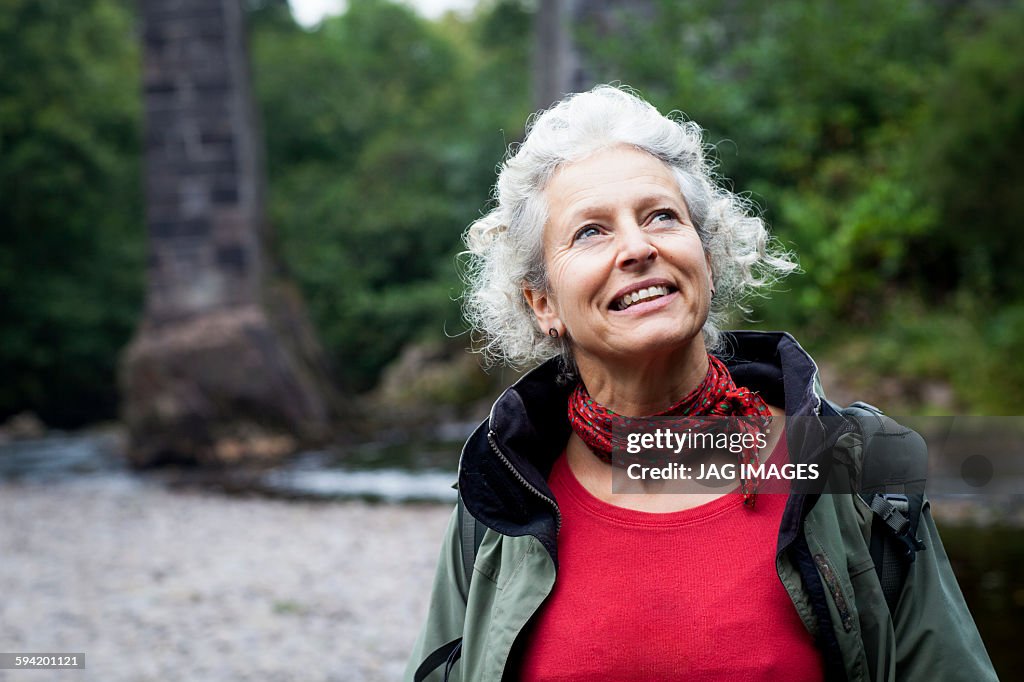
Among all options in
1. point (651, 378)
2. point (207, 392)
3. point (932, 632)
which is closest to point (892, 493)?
point (932, 632)

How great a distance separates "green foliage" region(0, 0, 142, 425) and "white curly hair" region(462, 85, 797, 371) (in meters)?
17.6

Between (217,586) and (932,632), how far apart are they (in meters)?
→ 5.71

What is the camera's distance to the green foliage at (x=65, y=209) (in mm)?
18406

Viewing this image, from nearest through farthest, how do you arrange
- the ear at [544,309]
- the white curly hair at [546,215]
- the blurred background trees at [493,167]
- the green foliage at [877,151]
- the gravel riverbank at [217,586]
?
→ the white curly hair at [546,215] < the ear at [544,309] < the gravel riverbank at [217,586] < the green foliage at [877,151] < the blurred background trees at [493,167]

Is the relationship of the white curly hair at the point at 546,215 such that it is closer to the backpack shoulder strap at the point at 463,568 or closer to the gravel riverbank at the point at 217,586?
the backpack shoulder strap at the point at 463,568

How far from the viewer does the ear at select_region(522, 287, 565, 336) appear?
2271mm

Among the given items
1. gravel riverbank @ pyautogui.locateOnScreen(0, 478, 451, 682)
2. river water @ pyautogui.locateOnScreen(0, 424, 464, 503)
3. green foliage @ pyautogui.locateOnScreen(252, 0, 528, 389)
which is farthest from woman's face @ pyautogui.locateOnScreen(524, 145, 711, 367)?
green foliage @ pyautogui.locateOnScreen(252, 0, 528, 389)

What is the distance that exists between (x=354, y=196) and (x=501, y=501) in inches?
784

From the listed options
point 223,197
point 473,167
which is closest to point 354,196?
point 473,167

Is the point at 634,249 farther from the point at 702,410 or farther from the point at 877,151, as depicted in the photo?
the point at 877,151

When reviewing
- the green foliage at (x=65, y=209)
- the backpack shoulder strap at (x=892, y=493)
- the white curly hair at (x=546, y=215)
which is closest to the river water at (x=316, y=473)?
the green foliage at (x=65, y=209)

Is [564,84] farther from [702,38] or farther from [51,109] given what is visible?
[51,109]

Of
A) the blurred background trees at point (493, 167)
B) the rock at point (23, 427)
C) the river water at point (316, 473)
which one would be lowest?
the rock at point (23, 427)

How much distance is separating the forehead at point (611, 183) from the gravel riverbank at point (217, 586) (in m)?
3.40
